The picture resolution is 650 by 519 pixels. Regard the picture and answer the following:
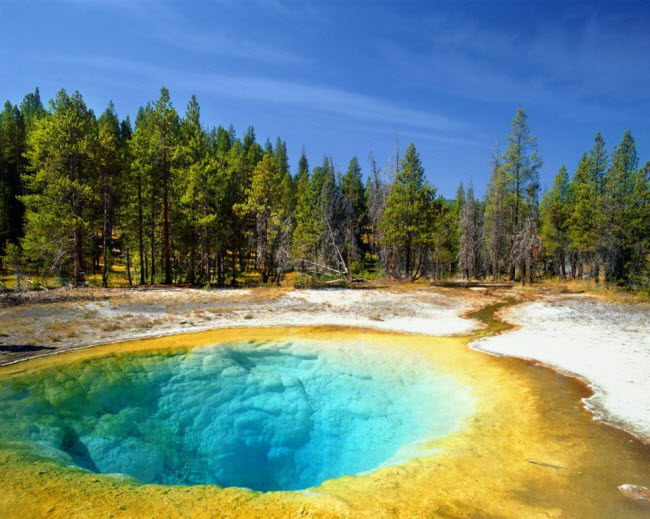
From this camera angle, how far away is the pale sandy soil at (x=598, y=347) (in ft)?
27.6

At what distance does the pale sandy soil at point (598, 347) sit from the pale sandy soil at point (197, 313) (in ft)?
9.08

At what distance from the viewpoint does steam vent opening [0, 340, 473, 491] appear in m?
7.50

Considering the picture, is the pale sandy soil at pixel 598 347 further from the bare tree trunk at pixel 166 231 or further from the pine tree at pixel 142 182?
the pine tree at pixel 142 182

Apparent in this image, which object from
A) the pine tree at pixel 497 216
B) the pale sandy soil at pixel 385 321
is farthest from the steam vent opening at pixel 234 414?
the pine tree at pixel 497 216

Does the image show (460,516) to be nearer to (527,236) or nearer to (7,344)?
(7,344)

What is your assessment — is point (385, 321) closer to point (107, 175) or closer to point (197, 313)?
point (197, 313)

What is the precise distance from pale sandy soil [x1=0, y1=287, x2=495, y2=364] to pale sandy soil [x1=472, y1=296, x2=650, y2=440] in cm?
277

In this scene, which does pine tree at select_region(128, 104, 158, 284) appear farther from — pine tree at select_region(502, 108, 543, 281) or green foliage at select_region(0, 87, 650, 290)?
pine tree at select_region(502, 108, 543, 281)

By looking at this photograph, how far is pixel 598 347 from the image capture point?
13039 mm

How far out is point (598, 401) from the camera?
866 cm

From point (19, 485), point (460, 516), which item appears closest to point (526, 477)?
point (460, 516)

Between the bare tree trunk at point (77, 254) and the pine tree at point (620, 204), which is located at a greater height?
the pine tree at point (620, 204)

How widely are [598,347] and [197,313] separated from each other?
16.9m

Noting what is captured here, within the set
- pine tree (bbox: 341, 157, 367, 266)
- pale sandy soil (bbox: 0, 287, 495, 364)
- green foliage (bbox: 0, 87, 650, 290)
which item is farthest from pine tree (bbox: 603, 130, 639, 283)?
pine tree (bbox: 341, 157, 367, 266)
